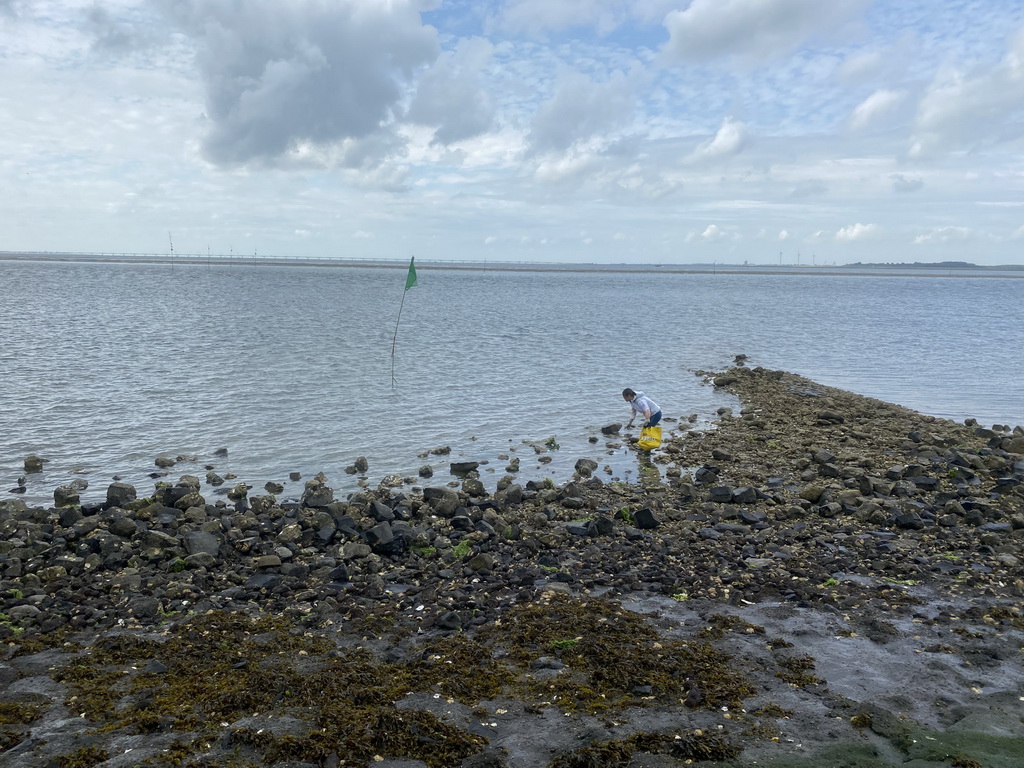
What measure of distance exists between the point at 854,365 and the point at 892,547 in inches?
1229

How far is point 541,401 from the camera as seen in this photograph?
29.7 metres

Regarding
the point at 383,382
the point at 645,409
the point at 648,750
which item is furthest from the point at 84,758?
the point at 383,382

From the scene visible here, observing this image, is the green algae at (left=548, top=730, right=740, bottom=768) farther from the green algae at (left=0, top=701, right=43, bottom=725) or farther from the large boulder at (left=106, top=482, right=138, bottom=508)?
the large boulder at (left=106, top=482, right=138, bottom=508)

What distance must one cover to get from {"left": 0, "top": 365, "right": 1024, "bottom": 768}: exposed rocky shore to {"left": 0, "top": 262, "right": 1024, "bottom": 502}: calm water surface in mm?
4273

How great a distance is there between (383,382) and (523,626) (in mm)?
24652

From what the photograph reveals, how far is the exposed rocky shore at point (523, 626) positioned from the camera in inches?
296

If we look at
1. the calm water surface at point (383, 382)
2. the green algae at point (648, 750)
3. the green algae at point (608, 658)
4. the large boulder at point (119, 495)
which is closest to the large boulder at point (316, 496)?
the calm water surface at point (383, 382)

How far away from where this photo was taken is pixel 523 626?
9945 millimetres

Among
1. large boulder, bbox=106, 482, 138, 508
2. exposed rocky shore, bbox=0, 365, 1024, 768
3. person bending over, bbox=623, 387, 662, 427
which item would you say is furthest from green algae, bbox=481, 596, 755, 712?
person bending over, bbox=623, 387, 662, 427

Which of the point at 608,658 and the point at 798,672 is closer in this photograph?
the point at 798,672

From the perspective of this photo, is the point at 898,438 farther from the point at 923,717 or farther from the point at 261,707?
the point at 261,707

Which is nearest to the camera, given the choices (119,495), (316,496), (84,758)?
(84,758)

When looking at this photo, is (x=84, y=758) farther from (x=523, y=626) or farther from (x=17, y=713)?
(x=523, y=626)

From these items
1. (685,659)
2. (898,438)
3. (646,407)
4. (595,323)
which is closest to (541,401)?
(646,407)
